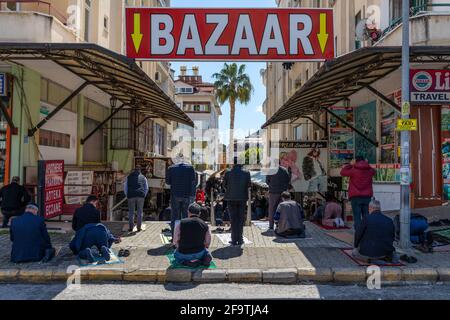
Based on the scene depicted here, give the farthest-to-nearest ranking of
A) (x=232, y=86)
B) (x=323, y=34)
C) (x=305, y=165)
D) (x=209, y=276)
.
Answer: (x=232, y=86) < (x=305, y=165) < (x=323, y=34) < (x=209, y=276)

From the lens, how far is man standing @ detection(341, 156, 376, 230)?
32.4ft

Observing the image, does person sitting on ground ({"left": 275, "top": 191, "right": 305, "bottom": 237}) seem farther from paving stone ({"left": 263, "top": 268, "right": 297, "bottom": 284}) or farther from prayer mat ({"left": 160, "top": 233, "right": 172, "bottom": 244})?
paving stone ({"left": 263, "top": 268, "right": 297, "bottom": 284})

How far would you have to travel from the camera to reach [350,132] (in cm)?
1908

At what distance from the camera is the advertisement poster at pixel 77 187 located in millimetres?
13023

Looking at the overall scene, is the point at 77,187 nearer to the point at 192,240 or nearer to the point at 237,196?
the point at 237,196

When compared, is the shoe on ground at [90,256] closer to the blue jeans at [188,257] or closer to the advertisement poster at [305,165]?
the blue jeans at [188,257]

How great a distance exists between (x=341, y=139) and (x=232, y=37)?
9.21 m

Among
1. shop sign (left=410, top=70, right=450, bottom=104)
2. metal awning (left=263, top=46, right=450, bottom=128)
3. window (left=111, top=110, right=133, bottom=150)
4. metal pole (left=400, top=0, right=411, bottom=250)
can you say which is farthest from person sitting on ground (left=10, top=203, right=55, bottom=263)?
window (left=111, top=110, right=133, bottom=150)

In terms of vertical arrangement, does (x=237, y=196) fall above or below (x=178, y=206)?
above

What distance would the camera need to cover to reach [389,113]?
15852mm

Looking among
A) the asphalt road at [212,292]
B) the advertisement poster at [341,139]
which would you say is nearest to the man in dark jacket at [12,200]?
the asphalt road at [212,292]

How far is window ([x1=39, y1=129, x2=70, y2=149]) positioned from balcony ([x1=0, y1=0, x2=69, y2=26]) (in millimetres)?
3613

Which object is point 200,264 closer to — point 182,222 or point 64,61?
point 182,222

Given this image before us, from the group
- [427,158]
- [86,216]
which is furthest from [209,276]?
[427,158]
